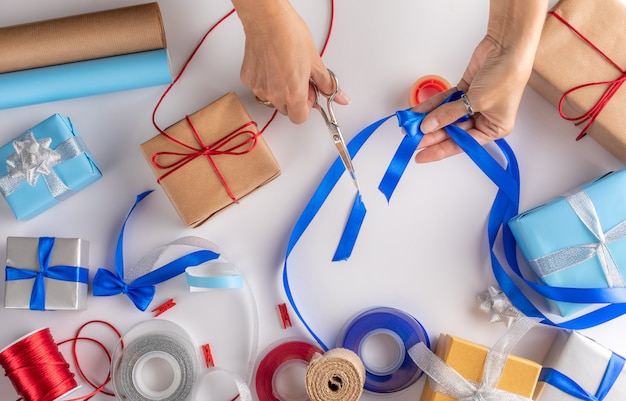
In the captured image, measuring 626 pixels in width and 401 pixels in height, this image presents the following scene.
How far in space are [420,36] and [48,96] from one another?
91 centimetres

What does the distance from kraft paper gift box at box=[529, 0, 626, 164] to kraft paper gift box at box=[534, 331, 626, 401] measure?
48 centimetres

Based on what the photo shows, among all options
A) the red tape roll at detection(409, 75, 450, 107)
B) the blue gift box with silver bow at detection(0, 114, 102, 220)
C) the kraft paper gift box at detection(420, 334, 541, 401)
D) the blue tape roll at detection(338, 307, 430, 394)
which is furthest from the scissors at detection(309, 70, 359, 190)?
the blue gift box with silver bow at detection(0, 114, 102, 220)

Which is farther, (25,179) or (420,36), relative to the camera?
(420,36)

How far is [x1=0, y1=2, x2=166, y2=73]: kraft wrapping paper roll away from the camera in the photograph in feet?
4.74

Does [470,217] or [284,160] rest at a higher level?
[284,160]

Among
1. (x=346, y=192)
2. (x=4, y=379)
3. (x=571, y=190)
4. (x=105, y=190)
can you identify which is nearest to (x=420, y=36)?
(x=346, y=192)

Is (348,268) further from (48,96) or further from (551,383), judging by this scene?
(48,96)

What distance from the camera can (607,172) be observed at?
1535 mm

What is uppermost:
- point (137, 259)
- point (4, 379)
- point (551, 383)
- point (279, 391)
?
point (137, 259)

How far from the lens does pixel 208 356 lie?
1523mm

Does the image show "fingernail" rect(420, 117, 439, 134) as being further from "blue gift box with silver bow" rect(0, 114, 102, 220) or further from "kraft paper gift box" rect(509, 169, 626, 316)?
"blue gift box with silver bow" rect(0, 114, 102, 220)

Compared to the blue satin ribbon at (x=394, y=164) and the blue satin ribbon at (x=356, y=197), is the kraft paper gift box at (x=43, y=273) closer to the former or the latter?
the blue satin ribbon at (x=356, y=197)

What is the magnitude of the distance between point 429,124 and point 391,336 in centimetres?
52

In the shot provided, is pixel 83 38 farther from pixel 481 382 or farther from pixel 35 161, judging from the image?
pixel 481 382
